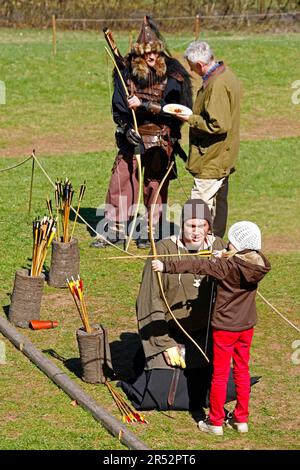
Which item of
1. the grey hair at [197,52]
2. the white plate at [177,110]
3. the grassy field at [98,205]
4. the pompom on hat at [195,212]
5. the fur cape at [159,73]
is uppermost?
the grey hair at [197,52]

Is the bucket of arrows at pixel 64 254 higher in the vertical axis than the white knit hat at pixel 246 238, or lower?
lower

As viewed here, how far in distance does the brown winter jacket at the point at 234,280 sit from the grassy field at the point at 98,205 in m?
0.69

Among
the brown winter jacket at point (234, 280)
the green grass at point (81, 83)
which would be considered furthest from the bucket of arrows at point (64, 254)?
the green grass at point (81, 83)

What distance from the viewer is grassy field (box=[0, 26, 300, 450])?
6750mm

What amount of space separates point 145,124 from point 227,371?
429 centimetres

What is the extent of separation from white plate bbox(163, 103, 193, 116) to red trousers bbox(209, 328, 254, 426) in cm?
337

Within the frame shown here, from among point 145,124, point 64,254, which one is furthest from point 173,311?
point 145,124

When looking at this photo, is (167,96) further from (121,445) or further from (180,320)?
(121,445)

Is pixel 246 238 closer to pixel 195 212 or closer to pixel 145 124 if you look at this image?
pixel 195 212

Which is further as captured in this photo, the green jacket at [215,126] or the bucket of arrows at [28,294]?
the green jacket at [215,126]

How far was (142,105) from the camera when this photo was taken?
33.1 ft

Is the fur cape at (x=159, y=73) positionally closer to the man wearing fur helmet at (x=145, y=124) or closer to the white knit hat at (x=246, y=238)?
the man wearing fur helmet at (x=145, y=124)

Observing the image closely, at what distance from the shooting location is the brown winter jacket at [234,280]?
641cm
